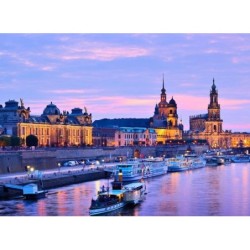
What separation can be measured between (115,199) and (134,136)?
3504cm

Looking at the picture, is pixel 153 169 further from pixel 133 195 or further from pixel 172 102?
pixel 172 102

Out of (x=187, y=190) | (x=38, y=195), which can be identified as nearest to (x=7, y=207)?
(x=38, y=195)

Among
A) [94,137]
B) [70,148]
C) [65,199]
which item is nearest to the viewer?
[65,199]

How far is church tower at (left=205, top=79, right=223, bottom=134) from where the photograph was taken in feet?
190

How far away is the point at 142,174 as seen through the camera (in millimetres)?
24672

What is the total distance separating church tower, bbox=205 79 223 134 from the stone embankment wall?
10180 millimetres

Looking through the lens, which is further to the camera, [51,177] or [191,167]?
[191,167]

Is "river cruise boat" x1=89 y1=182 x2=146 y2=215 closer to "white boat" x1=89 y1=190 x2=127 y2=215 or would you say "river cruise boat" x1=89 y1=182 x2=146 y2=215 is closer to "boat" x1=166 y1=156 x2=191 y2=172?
"white boat" x1=89 y1=190 x2=127 y2=215

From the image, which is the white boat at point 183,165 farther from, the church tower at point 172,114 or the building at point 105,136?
the church tower at point 172,114

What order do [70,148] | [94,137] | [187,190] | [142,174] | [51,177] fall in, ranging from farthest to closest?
[94,137], [70,148], [142,174], [51,177], [187,190]

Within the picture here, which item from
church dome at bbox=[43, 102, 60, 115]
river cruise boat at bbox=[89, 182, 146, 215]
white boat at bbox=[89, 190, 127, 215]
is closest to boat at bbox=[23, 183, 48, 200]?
river cruise boat at bbox=[89, 182, 146, 215]

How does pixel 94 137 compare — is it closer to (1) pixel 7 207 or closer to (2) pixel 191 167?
(2) pixel 191 167

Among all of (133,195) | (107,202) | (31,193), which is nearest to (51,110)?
(31,193)

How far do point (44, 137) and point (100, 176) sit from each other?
12.9 m
